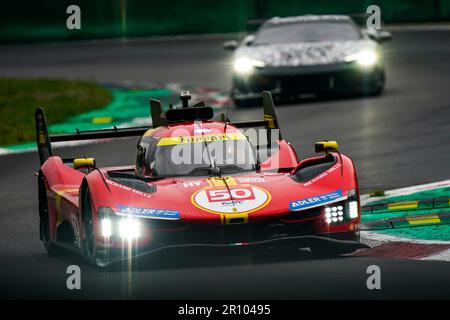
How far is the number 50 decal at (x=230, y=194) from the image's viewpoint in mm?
11023

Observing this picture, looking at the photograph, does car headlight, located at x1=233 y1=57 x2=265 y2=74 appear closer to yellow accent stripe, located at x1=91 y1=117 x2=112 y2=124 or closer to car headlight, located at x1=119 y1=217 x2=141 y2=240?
yellow accent stripe, located at x1=91 y1=117 x2=112 y2=124

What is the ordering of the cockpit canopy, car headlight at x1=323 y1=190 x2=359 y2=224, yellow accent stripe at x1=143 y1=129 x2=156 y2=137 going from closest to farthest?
car headlight at x1=323 y1=190 x2=359 y2=224 → the cockpit canopy → yellow accent stripe at x1=143 y1=129 x2=156 y2=137

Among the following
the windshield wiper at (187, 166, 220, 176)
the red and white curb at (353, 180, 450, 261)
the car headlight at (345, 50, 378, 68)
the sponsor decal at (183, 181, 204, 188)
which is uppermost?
the sponsor decal at (183, 181, 204, 188)

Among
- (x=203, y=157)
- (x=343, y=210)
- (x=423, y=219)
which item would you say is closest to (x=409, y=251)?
(x=343, y=210)

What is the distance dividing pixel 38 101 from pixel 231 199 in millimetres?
16993

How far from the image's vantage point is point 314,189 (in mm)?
11289

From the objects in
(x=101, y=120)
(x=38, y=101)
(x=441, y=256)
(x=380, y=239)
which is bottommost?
(x=38, y=101)

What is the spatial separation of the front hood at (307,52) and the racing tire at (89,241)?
1272 centimetres

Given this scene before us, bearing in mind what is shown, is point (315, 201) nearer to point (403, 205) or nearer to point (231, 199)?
point (231, 199)

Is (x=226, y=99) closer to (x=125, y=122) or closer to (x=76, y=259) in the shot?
(x=125, y=122)

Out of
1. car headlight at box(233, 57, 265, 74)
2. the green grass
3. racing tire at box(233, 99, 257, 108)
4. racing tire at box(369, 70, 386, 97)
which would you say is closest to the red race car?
the green grass

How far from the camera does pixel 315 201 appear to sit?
11.1m

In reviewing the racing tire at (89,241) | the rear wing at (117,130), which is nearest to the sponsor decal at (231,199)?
the racing tire at (89,241)

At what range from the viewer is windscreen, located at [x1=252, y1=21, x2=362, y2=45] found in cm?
2484
